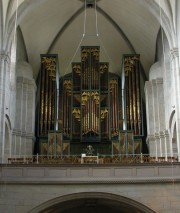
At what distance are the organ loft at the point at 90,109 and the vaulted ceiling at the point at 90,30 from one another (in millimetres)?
1563

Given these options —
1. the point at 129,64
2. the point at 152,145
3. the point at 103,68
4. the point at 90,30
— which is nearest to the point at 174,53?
the point at 152,145

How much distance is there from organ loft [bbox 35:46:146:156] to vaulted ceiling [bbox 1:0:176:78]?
156 cm

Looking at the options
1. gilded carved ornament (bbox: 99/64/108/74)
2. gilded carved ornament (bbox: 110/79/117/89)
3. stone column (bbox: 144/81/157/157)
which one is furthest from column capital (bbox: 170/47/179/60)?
gilded carved ornament (bbox: 99/64/108/74)

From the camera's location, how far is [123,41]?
1268 inches

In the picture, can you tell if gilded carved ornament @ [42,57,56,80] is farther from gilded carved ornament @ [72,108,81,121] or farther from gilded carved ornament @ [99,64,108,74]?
gilded carved ornament @ [99,64,108,74]

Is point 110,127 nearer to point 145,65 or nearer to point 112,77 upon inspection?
point 112,77

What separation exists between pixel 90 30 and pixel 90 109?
19.6 feet

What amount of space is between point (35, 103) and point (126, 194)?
417 inches

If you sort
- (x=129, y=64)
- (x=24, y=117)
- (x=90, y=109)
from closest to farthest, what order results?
(x=24, y=117) < (x=90, y=109) < (x=129, y=64)

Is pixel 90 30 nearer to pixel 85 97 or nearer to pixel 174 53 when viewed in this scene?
pixel 85 97

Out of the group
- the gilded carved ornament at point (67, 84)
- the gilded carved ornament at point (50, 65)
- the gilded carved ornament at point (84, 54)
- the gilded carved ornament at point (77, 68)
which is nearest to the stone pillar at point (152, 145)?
the gilded carved ornament at point (67, 84)

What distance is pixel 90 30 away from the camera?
31.9 metres

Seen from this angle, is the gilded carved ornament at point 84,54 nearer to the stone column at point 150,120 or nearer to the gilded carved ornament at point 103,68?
the gilded carved ornament at point 103,68

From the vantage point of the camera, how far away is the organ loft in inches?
1066
